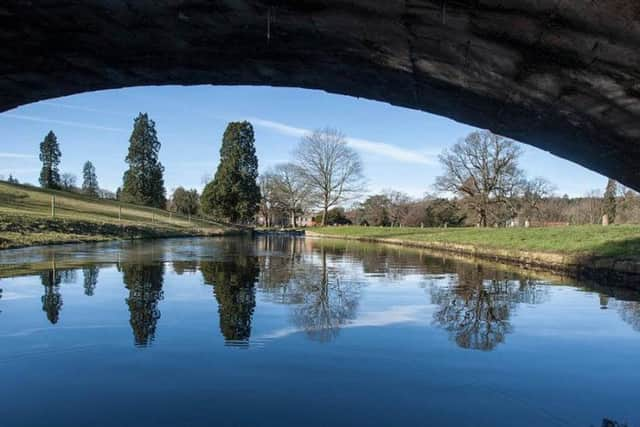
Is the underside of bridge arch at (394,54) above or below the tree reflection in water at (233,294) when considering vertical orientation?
above

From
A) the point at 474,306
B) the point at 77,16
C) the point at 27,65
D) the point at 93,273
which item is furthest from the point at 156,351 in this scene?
the point at 93,273

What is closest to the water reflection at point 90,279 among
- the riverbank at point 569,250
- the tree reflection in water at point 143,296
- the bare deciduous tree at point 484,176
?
the tree reflection in water at point 143,296

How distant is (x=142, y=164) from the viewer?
2346 inches

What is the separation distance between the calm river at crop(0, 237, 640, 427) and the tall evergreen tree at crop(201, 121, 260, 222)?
48100mm

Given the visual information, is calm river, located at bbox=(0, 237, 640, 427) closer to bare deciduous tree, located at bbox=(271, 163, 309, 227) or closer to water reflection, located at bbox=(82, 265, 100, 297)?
water reflection, located at bbox=(82, 265, 100, 297)

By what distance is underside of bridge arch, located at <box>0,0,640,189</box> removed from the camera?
237cm

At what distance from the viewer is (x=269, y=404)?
3549mm

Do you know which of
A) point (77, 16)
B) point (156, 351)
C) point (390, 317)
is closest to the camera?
point (77, 16)

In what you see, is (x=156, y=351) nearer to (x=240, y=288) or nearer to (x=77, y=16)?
(x=77, y=16)

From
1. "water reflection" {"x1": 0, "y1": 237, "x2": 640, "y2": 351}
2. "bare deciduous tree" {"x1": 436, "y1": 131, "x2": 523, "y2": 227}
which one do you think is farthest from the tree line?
"water reflection" {"x1": 0, "y1": 237, "x2": 640, "y2": 351}

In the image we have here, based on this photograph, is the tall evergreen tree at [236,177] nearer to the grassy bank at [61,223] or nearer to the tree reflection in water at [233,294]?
the grassy bank at [61,223]

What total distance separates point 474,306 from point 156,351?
532cm

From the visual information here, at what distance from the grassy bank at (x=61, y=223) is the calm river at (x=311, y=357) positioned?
586 inches

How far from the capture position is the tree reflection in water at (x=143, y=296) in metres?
5.71
